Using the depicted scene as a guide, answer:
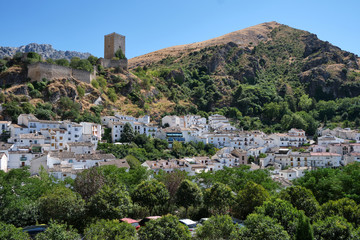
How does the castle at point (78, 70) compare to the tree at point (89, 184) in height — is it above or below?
above

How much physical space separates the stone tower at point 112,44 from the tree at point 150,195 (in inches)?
2562

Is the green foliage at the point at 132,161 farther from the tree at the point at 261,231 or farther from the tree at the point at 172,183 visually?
the tree at the point at 261,231

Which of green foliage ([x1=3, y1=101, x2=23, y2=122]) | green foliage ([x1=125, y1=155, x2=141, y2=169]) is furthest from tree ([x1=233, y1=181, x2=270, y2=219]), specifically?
green foliage ([x1=3, y1=101, x2=23, y2=122])

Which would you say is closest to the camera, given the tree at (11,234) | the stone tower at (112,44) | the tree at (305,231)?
the tree at (11,234)

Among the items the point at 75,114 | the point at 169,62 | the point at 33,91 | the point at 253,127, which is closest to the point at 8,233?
the point at 75,114

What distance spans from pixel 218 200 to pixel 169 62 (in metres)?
99.4

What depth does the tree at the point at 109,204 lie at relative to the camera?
24656 millimetres

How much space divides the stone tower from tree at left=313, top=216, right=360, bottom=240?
7684 centimetres

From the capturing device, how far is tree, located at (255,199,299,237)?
69.5 feet

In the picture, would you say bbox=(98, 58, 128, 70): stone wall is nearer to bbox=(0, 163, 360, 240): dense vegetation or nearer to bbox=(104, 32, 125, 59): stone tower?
bbox=(104, 32, 125, 59): stone tower

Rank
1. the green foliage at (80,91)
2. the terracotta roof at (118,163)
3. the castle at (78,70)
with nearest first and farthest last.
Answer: the terracotta roof at (118,163), the castle at (78,70), the green foliage at (80,91)

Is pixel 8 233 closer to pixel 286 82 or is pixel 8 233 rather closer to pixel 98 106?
pixel 98 106

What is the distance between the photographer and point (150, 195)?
28.2 m

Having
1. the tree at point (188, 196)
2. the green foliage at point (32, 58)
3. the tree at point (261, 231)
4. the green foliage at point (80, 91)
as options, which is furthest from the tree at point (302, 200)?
the green foliage at point (32, 58)
